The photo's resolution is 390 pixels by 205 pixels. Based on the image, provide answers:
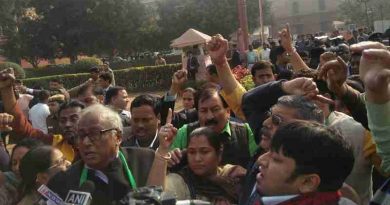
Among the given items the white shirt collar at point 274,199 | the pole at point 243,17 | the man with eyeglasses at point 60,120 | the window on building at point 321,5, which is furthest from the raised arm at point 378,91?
the window on building at point 321,5

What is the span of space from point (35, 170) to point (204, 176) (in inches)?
41.8

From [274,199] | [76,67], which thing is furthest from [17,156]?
[76,67]

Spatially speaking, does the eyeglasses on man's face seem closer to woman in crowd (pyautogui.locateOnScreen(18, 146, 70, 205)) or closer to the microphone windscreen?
the microphone windscreen

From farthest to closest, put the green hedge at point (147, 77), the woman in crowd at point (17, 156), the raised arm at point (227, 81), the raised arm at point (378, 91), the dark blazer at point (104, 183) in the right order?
the green hedge at point (147, 77), the raised arm at point (227, 81), the woman in crowd at point (17, 156), the dark blazer at point (104, 183), the raised arm at point (378, 91)

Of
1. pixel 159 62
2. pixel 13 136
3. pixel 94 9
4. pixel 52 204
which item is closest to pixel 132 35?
pixel 94 9

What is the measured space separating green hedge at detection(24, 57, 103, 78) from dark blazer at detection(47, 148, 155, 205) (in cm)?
2485

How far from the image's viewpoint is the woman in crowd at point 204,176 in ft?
12.4

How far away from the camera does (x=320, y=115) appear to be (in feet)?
10.9

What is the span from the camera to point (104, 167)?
3.62 meters

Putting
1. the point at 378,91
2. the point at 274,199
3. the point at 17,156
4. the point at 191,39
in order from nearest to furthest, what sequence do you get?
the point at 274,199, the point at 378,91, the point at 17,156, the point at 191,39

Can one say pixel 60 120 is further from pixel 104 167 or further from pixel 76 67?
pixel 76 67

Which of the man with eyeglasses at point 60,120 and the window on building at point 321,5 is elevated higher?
the window on building at point 321,5

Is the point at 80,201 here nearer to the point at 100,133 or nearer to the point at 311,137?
the point at 100,133

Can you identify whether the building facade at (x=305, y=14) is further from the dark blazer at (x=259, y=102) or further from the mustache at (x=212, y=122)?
the dark blazer at (x=259, y=102)
